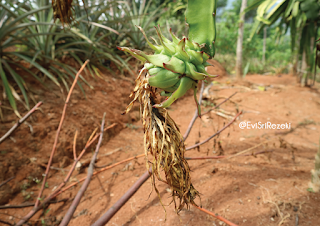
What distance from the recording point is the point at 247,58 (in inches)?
297

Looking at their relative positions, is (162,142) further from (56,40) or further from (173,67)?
(56,40)

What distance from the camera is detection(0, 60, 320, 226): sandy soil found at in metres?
1.00

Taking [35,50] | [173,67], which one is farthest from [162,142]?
[35,50]

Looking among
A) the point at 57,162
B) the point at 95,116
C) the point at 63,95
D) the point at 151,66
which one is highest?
the point at 151,66

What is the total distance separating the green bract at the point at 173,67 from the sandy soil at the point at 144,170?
0.72 m

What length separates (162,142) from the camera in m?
0.45

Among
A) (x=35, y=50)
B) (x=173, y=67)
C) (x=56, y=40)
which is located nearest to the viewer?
(x=173, y=67)

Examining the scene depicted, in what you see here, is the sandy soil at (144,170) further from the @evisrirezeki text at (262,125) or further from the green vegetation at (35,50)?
the green vegetation at (35,50)

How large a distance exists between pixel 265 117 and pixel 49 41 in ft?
8.94

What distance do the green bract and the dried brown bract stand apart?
0.04m

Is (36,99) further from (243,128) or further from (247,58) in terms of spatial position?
(247,58)

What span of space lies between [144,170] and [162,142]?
109 cm

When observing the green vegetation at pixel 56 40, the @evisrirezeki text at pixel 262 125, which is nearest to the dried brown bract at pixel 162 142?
the green vegetation at pixel 56 40

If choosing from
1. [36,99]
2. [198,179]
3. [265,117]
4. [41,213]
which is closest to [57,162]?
[41,213]
